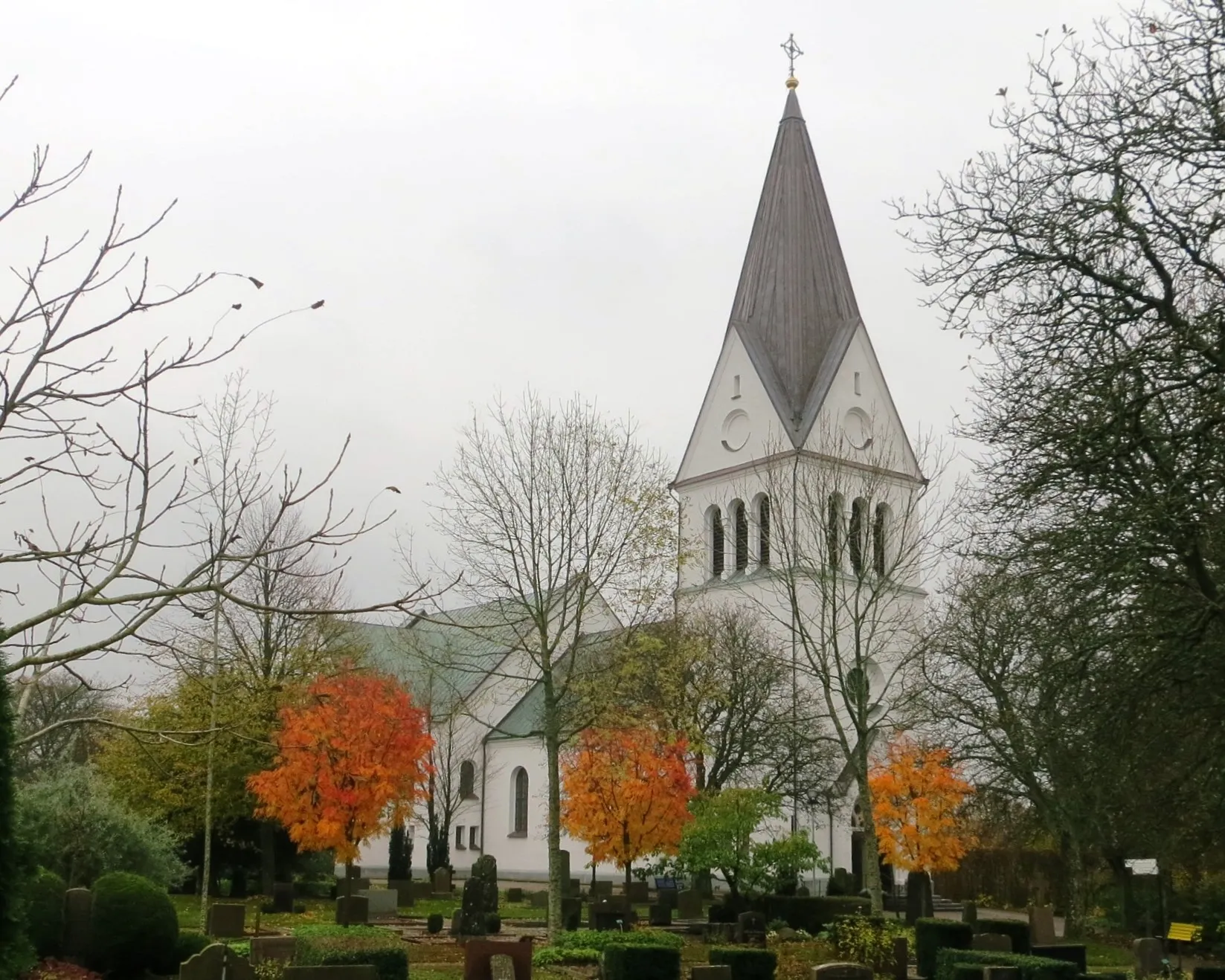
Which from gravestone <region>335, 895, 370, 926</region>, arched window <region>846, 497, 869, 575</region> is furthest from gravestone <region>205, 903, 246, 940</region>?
arched window <region>846, 497, 869, 575</region>

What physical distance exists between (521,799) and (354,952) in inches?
1480

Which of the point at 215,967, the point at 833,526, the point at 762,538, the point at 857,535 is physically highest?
the point at 762,538

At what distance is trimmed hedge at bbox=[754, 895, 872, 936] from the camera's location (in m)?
27.5

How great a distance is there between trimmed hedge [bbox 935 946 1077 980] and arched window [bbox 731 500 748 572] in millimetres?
30728

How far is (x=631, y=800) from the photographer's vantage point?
30.5 metres

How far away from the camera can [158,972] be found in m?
17.7

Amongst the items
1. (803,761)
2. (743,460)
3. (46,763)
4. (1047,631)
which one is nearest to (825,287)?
(743,460)

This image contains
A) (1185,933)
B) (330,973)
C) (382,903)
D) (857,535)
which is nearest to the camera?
(330,973)

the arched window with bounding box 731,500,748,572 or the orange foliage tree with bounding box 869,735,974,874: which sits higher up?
the arched window with bounding box 731,500,748,572

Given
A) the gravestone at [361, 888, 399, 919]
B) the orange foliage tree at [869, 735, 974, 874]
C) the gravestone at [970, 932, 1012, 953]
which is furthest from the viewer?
the orange foliage tree at [869, 735, 974, 874]

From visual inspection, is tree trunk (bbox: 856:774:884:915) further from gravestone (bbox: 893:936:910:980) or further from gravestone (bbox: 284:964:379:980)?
gravestone (bbox: 284:964:379:980)

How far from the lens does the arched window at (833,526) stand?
25875 millimetres

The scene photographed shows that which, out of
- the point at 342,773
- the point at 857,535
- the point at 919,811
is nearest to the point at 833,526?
the point at 857,535

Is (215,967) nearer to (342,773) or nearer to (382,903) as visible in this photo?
(382,903)
